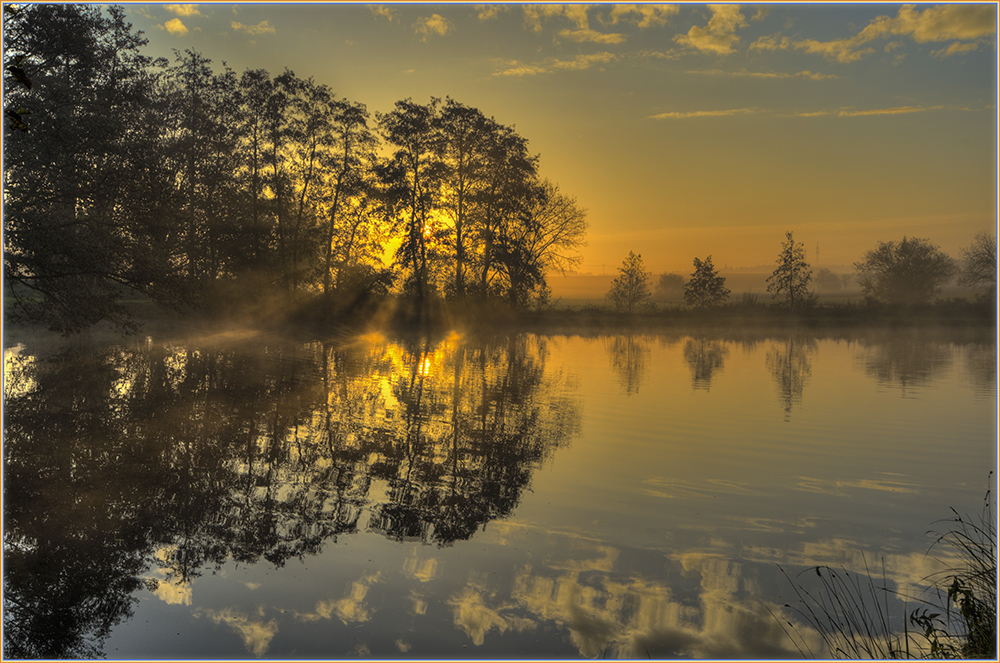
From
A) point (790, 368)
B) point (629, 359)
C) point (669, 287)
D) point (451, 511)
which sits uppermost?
point (669, 287)

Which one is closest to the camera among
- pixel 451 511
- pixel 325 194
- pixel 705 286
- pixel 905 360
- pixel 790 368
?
pixel 451 511

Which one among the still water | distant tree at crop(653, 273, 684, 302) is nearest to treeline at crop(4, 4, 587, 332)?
the still water

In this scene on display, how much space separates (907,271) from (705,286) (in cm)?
2942

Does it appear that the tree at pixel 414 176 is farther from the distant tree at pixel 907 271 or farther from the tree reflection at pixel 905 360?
the distant tree at pixel 907 271

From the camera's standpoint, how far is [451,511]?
355 inches

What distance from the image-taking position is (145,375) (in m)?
21.6

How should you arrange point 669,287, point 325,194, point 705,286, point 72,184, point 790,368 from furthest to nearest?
point 669,287, point 705,286, point 325,194, point 790,368, point 72,184

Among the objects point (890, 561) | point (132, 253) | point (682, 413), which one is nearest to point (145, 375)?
point (132, 253)

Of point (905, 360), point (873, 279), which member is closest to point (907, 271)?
point (873, 279)

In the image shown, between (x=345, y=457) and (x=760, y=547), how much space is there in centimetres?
692

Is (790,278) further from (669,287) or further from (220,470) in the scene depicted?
(669,287)

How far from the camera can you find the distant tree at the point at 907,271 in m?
82.4

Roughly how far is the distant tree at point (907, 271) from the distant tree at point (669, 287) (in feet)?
304

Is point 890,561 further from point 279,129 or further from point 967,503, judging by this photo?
point 279,129
